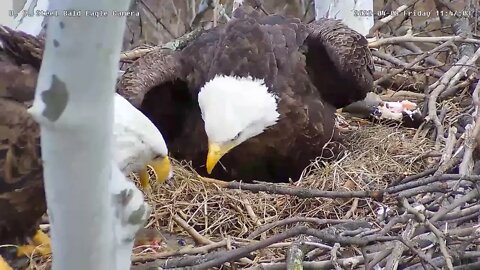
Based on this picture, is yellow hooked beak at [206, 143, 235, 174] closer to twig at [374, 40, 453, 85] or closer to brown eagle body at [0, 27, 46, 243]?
brown eagle body at [0, 27, 46, 243]

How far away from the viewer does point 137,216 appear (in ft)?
3.33

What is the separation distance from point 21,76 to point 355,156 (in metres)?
1.51

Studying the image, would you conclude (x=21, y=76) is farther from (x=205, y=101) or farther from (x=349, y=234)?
(x=349, y=234)

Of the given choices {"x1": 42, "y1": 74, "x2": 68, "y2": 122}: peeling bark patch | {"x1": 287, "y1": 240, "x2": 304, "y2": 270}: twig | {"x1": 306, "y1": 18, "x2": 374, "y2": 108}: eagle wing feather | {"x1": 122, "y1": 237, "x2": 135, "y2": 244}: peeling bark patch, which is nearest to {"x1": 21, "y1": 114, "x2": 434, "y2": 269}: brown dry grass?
{"x1": 306, "y1": 18, "x2": 374, "y2": 108}: eagle wing feather

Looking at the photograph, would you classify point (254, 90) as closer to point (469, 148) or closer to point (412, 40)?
point (469, 148)

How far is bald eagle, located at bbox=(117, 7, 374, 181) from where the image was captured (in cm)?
268

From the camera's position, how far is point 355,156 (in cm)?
307

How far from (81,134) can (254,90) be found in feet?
6.15

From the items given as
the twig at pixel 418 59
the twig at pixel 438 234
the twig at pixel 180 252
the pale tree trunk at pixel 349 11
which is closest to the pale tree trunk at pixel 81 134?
the twig at pixel 438 234

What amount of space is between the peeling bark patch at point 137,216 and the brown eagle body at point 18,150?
1.13 meters

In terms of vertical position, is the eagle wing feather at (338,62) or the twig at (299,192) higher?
the eagle wing feather at (338,62)

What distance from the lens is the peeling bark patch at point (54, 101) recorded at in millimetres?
819

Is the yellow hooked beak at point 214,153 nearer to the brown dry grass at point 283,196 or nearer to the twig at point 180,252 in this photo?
the brown dry grass at point 283,196

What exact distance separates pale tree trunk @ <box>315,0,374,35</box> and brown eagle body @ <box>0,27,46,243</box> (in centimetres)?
188
